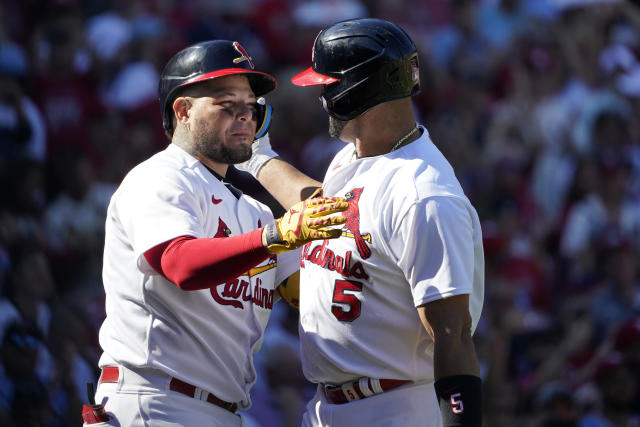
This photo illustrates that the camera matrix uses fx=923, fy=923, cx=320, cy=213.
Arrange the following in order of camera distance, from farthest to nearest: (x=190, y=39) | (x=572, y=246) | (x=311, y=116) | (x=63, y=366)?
(x=190, y=39), (x=311, y=116), (x=572, y=246), (x=63, y=366)

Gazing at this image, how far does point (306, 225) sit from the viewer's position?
3.06 meters

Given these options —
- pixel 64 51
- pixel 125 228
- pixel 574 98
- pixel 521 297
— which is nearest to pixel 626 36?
pixel 574 98

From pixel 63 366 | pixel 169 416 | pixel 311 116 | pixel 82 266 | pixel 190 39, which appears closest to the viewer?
pixel 169 416

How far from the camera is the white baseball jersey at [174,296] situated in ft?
11.1

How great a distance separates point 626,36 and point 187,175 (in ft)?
21.3

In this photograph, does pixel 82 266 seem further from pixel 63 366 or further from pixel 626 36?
pixel 626 36

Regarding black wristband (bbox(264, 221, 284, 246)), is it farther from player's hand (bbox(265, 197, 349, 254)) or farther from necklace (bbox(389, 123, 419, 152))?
necklace (bbox(389, 123, 419, 152))

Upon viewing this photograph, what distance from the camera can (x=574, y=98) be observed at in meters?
8.52

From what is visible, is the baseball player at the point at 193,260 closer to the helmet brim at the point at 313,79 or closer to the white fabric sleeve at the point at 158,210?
the white fabric sleeve at the point at 158,210

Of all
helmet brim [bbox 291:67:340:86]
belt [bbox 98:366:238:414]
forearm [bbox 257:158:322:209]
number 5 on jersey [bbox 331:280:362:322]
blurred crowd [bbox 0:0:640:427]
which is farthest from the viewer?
blurred crowd [bbox 0:0:640:427]

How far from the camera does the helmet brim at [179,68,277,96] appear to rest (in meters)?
3.62

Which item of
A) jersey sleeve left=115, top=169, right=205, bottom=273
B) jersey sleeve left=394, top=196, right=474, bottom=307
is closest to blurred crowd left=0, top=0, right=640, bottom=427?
jersey sleeve left=115, top=169, right=205, bottom=273

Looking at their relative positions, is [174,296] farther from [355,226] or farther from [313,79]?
[313,79]

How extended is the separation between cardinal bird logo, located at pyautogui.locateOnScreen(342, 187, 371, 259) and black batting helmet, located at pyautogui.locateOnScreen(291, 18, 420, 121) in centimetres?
33
